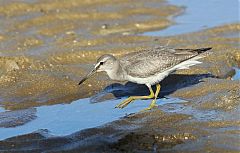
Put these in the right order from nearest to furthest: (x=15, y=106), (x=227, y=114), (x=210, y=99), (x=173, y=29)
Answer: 1. (x=227, y=114)
2. (x=210, y=99)
3. (x=15, y=106)
4. (x=173, y=29)

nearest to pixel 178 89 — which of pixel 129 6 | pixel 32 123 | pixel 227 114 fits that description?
pixel 227 114

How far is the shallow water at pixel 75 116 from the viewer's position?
8.53 metres

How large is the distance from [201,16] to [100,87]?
5.48 metres

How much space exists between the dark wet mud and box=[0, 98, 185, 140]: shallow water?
15 mm

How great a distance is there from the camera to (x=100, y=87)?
1053cm

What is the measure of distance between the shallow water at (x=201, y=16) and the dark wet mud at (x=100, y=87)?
39cm

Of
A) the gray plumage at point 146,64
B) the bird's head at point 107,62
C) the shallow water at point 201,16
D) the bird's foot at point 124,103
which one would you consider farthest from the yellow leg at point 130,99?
the shallow water at point 201,16

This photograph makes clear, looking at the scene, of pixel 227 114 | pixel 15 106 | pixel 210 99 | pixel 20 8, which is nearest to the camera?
pixel 227 114

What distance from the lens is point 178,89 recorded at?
Answer: 10.1 metres

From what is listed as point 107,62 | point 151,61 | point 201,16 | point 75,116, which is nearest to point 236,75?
point 151,61

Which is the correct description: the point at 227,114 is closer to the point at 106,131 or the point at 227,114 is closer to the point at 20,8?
the point at 106,131

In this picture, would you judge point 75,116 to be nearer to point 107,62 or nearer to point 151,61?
point 107,62

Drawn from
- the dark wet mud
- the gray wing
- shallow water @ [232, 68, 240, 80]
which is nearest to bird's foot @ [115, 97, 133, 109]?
the dark wet mud

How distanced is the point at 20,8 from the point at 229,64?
22.3 feet
